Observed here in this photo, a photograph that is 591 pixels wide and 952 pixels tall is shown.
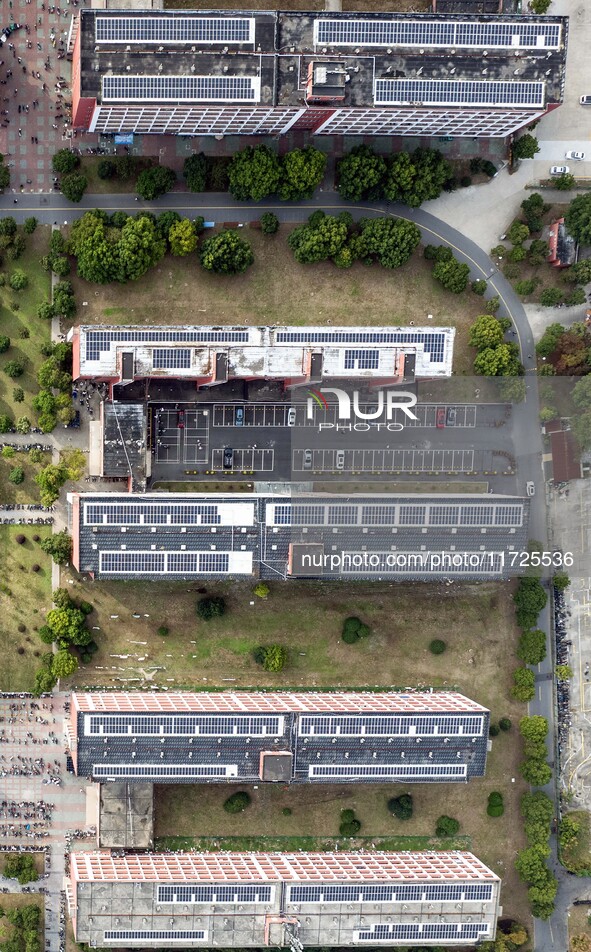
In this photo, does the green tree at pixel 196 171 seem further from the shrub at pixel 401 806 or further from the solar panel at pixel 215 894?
the solar panel at pixel 215 894

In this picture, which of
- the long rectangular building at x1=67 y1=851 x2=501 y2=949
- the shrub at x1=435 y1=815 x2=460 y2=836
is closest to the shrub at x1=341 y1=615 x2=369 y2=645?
the shrub at x1=435 y1=815 x2=460 y2=836

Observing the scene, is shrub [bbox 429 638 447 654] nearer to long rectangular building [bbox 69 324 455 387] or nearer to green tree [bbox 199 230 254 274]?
long rectangular building [bbox 69 324 455 387]

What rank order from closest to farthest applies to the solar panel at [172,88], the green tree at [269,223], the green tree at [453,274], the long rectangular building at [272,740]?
1. the solar panel at [172,88]
2. the long rectangular building at [272,740]
3. the green tree at [269,223]
4. the green tree at [453,274]

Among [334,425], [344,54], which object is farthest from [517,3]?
[334,425]

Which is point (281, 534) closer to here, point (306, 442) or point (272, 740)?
point (306, 442)

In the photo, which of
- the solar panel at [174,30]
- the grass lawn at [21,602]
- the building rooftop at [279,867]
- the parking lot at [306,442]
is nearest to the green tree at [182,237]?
the parking lot at [306,442]

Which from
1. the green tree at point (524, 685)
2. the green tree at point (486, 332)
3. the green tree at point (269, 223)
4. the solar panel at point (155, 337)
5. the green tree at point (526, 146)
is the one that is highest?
the green tree at point (526, 146)
